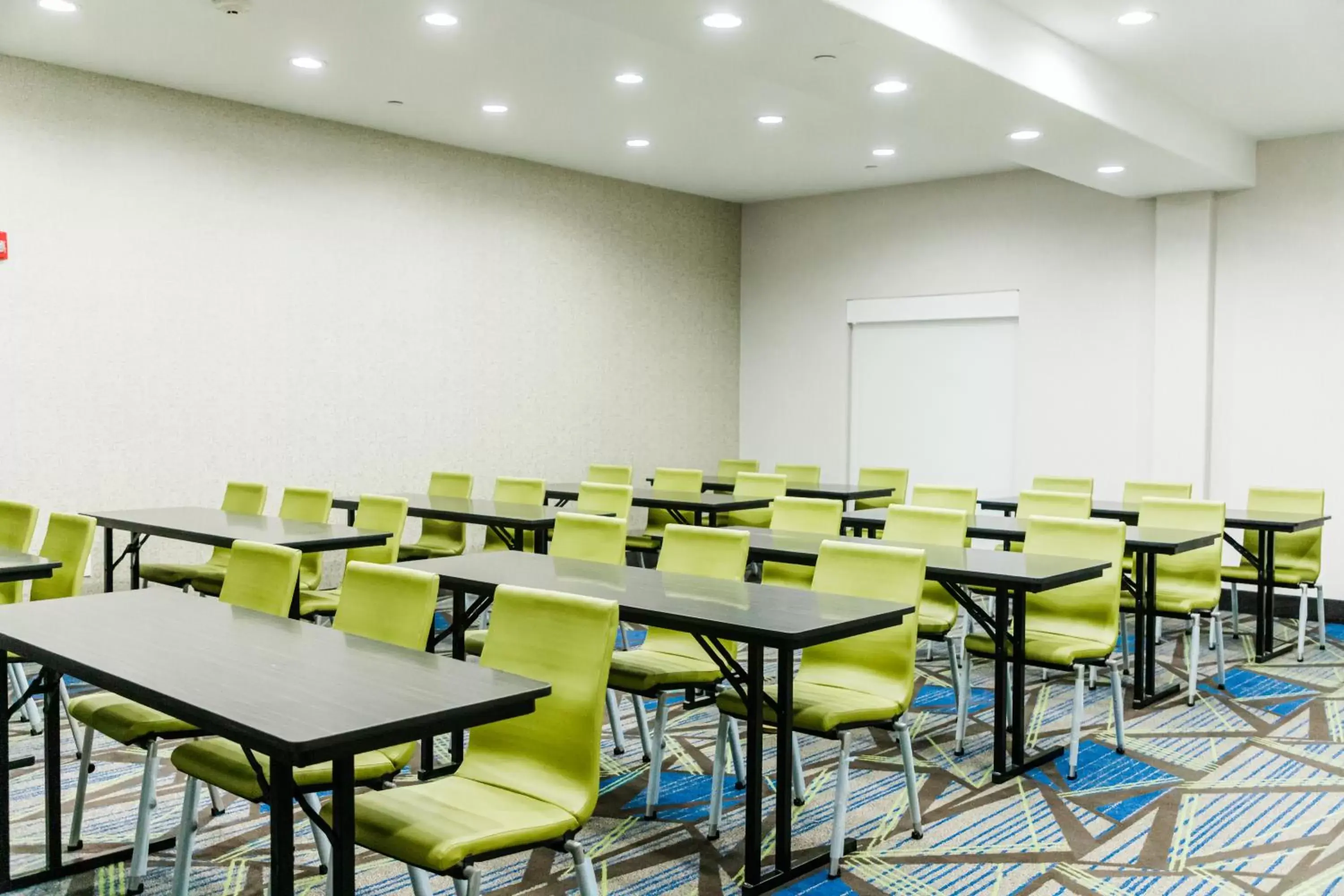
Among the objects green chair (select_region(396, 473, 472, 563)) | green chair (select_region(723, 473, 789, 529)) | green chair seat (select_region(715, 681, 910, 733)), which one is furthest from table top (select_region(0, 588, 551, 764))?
green chair (select_region(723, 473, 789, 529))

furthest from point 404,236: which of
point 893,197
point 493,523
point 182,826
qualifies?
point 182,826

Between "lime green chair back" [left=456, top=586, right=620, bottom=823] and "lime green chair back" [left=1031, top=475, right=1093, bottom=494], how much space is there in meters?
5.29

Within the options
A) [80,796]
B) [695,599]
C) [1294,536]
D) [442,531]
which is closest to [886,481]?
[1294,536]

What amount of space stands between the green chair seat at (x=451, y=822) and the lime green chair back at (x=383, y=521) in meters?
2.93

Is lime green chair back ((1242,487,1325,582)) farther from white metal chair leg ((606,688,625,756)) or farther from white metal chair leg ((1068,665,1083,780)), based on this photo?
white metal chair leg ((606,688,625,756))

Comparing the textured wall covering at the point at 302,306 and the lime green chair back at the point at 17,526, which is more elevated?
the textured wall covering at the point at 302,306

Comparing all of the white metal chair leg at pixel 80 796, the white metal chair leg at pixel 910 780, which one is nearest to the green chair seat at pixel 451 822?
the white metal chair leg at pixel 80 796

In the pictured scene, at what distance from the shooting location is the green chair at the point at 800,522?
5.72 metres

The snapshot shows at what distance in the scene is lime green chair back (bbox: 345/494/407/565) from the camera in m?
5.95

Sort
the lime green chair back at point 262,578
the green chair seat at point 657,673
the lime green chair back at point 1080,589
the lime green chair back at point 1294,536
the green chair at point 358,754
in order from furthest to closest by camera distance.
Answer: the lime green chair back at point 1294,536
the lime green chair back at point 1080,589
the green chair seat at point 657,673
the lime green chair back at point 262,578
the green chair at point 358,754

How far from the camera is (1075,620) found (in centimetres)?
529

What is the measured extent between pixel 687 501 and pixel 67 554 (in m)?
3.64

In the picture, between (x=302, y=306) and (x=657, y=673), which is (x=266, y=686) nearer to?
(x=657, y=673)

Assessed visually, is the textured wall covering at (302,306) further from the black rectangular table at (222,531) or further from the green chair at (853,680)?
the green chair at (853,680)
